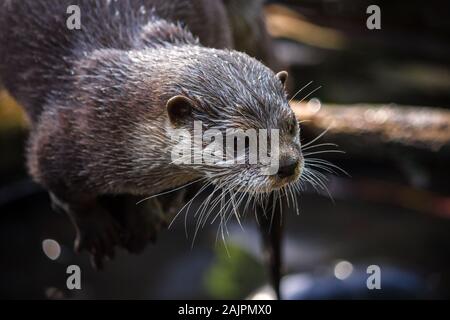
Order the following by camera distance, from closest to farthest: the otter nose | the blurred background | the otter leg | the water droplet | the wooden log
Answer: the otter nose < the otter leg < the wooden log < the blurred background < the water droplet

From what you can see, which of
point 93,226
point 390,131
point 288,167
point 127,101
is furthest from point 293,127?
point 390,131

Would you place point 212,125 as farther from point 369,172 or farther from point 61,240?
point 369,172

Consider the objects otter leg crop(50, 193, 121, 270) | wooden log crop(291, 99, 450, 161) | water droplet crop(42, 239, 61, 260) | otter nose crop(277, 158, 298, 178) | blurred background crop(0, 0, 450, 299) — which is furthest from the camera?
water droplet crop(42, 239, 61, 260)

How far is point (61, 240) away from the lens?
15.5 feet

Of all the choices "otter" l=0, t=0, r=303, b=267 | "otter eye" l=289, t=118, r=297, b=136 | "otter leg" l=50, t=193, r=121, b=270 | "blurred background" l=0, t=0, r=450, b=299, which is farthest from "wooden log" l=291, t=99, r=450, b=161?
"otter eye" l=289, t=118, r=297, b=136

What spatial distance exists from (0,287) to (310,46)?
3.22 meters

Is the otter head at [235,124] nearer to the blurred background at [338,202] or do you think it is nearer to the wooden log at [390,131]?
the blurred background at [338,202]

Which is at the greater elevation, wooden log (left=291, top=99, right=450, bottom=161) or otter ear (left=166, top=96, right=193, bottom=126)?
wooden log (left=291, top=99, right=450, bottom=161)

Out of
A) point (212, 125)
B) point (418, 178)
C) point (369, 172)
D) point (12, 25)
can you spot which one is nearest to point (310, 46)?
point (369, 172)

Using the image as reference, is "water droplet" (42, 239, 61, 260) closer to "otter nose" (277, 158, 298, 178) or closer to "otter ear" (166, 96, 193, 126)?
"otter ear" (166, 96, 193, 126)

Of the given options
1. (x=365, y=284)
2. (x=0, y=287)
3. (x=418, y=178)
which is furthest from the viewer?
(x=0, y=287)

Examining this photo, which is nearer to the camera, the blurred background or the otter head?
the otter head

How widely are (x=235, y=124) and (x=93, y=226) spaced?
0.72 m

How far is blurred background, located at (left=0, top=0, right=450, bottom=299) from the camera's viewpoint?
3.46 meters
